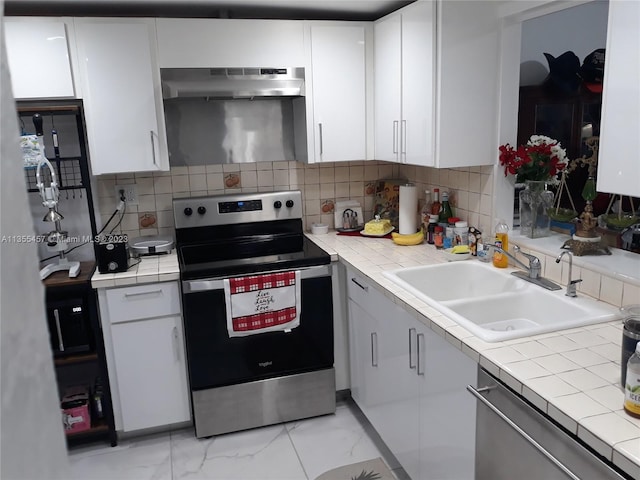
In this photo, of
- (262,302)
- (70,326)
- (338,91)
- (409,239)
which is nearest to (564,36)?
(338,91)

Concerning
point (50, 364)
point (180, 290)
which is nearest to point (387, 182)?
point (180, 290)

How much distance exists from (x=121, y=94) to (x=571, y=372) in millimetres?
2271

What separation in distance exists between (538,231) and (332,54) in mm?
1399

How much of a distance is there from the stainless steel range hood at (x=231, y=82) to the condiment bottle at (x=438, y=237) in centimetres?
104

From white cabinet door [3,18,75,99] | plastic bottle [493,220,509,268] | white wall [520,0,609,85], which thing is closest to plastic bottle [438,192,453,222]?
plastic bottle [493,220,509,268]

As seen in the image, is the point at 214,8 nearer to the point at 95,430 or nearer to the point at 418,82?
the point at 418,82

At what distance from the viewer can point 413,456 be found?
2129mm

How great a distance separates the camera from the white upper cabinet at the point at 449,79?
234cm

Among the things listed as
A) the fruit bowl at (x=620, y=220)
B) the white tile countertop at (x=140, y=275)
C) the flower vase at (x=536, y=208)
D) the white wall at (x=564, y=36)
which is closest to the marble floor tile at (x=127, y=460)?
the white tile countertop at (x=140, y=275)

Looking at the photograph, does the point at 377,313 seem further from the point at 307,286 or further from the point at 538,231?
the point at 538,231

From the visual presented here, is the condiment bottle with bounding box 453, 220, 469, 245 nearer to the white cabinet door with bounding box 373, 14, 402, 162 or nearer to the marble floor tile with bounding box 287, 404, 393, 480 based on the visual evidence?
the white cabinet door with bounding box 373, 14, 402, 162

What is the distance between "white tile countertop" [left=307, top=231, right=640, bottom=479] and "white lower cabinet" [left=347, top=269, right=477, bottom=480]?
0.23 feet

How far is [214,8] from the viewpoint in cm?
274

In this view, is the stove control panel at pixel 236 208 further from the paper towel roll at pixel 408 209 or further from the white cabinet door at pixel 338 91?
the paper towel roll at pixel 408 209
